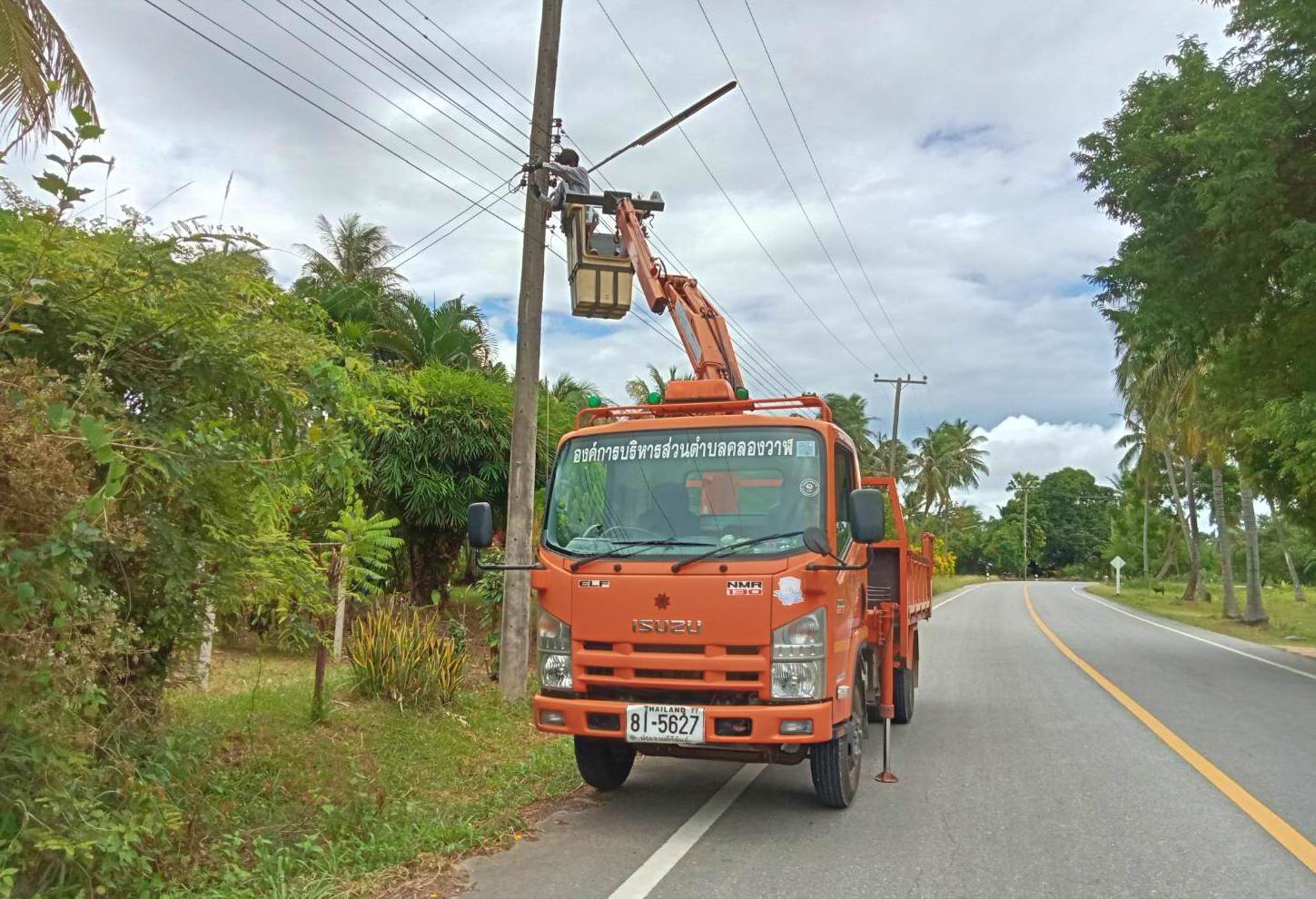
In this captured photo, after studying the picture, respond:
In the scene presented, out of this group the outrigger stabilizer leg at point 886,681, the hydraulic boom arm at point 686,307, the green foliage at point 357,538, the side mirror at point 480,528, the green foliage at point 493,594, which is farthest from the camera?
the green foliage at point 493,594

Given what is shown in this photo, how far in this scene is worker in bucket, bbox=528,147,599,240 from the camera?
31.6 feet

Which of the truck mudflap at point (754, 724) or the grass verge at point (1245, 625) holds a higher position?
the truck mudflap at point (754, 724)

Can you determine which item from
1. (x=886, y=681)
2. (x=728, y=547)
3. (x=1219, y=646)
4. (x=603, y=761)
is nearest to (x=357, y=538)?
(x=603, y=761)

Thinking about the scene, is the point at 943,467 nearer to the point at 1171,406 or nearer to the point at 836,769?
the point at 1171,406

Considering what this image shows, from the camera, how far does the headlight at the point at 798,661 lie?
5332 mm

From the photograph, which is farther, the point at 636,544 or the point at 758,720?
the point at 636,544

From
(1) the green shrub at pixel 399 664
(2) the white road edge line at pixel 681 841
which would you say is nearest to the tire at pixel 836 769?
(2) the white road edge line at pixel 681 841

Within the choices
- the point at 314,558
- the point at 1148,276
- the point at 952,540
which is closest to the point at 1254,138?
the point at 1148,276

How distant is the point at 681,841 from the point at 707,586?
139cm

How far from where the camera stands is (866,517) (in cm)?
558

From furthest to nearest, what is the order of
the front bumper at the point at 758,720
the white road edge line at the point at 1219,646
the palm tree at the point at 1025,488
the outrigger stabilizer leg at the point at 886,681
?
the palm tree at the point at 1025,488 < the white road edge line at the point at 1219,646 < the outrigger stabilizer leg at the point at 886,681 < the front bumper at the point at 758,720

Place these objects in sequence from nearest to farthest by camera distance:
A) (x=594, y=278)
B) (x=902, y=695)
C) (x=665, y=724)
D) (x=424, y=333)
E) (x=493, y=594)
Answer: (x=665, y=724) < (x=902, y=695) < (x=594, y=278) < (x=493, y=594) < (x=424, y=333)

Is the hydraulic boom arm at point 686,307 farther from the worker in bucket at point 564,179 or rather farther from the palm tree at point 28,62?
the palm tree at point 28,62

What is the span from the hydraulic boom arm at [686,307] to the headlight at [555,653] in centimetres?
370
